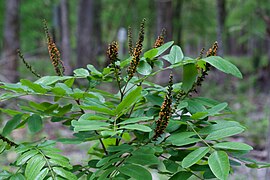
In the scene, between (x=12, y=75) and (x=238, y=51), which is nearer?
(x=12, y=75)

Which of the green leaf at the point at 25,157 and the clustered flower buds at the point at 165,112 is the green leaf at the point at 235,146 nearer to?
the clustered flower buds at the point at 165,112

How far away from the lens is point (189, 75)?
1184 millimetres

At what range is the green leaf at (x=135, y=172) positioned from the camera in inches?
39.2

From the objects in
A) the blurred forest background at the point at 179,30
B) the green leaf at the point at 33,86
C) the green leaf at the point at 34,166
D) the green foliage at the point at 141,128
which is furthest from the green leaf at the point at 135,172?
the blurred forest background at the point at 179,30

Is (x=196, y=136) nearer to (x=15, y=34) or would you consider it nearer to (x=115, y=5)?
(x=15, y=34)

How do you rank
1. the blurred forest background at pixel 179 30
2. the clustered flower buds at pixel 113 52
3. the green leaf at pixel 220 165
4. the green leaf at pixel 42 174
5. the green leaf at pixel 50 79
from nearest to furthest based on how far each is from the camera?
the green leaf at pixel 220 165
the green leaf at pixel 42 174
the clustered flower buds at pixel 113 52
the green leaf at pixel 50 79
the blurred forest background at pixel 179 30

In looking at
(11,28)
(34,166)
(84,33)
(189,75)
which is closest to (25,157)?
(34,166)

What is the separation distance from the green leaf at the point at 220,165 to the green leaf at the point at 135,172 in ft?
0.56

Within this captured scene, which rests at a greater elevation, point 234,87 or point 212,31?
point 212,31

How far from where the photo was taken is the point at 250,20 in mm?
8672

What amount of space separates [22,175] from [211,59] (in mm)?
620

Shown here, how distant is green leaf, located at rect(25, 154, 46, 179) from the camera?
0.98 m

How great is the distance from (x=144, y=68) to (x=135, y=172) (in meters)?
0.34

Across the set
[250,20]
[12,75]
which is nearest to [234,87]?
[250,20]
